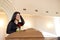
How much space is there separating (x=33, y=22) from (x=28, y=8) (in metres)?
0.60

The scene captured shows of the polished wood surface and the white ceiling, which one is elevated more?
the white ceiling

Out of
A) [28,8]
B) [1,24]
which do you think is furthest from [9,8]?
[1,24]

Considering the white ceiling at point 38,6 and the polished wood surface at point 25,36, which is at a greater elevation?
the white ceiling at point 38,6

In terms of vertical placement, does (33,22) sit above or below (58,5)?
below

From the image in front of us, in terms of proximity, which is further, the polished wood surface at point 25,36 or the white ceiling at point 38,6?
the white ceiling at point 38,6

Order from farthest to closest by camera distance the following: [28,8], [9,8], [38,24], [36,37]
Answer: [38,24] < [28,8] < [9,8] < [36,37]

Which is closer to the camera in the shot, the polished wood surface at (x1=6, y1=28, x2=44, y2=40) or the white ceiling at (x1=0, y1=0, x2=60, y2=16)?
the polished wood surface at (x1=6, y1=28, x2=44, y2=40)

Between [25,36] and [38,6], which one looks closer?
[25,36]

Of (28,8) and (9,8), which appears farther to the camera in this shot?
(28,8)

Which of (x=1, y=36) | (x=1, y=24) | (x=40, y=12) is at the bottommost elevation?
(x=1, y=36)

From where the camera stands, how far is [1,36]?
5996mm

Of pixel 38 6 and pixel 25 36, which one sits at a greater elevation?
pixel 38 6

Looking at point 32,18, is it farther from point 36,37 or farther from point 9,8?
point 36,37

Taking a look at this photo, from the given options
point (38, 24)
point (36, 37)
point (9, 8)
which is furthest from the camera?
point (38, 24)
